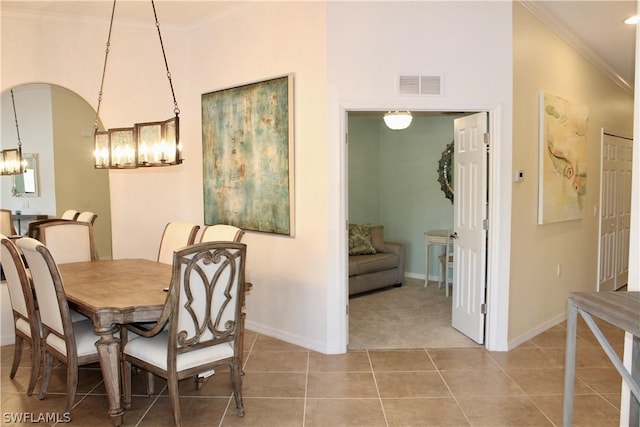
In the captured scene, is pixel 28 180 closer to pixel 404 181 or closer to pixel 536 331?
pixel 404 181

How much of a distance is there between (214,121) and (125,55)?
3.75ft

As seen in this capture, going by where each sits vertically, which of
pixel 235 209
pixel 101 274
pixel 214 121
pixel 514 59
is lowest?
pixel 101 274

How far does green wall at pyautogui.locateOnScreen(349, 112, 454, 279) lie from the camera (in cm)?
669

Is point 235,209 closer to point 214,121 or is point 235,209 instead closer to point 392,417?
point 214,121

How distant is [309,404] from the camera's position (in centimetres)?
298

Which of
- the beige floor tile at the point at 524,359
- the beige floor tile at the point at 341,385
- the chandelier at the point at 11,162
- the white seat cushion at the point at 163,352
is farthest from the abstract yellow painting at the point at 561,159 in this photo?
the chandelier at the point at 11,162

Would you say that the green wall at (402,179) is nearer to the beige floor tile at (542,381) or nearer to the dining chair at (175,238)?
the beige floor tile at (542,381)

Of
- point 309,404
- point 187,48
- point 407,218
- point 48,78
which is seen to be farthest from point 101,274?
point 407,218

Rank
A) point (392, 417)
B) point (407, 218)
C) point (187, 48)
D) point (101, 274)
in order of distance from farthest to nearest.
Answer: point (407, 218), point (187, 48), point (101, 274), point (392, 417)

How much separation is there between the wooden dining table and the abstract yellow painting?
3.38 metres

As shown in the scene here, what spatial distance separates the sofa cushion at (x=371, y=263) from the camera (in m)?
5.83

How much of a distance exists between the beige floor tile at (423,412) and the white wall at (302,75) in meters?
0.99

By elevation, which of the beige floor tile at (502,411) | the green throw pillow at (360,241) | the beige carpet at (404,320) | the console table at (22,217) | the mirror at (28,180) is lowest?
the beige floor tile at (502,411)

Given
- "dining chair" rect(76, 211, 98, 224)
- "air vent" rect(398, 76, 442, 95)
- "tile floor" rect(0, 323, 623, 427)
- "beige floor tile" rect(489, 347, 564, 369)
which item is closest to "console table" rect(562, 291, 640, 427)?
"tile floor" rect(0, 323, 623, 427)
